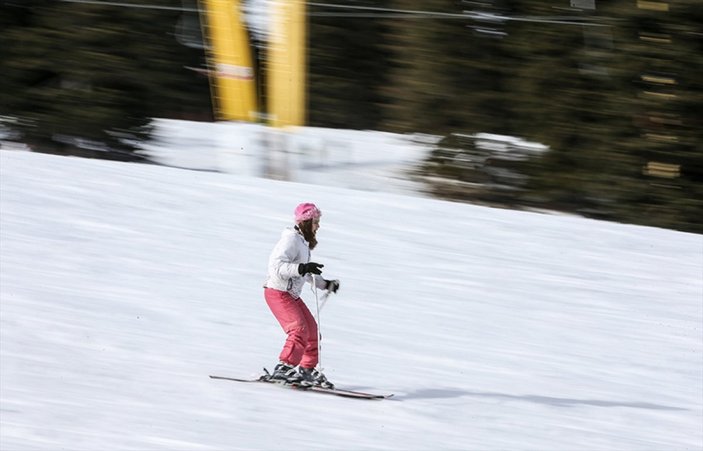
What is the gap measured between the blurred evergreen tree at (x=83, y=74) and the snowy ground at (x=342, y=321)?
4.47 feet

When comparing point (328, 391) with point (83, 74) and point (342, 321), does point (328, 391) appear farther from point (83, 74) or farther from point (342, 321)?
point (83, 74)

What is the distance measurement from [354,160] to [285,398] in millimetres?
8780

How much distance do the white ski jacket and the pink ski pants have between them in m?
0.05

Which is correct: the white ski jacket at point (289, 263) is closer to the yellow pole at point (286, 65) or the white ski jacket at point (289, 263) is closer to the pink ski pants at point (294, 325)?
the pink ski pants at point (294, 325)

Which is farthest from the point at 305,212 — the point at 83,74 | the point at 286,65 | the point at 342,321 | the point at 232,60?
the point at 232,60

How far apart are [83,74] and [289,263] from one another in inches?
311

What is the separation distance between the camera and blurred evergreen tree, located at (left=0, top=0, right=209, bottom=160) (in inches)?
588

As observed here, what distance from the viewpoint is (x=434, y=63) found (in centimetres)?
1402

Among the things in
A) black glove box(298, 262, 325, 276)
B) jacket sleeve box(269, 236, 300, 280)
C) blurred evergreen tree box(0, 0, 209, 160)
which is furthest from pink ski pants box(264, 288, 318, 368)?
blurred evergreen tree box(0, 0, 209, 160)

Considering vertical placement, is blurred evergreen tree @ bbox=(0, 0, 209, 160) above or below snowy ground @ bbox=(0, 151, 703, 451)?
above

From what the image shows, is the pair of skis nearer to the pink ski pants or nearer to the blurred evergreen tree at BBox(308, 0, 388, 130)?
the pink ski pants

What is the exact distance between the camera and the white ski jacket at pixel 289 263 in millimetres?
7820

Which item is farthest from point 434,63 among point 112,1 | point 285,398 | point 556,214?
point 285,398

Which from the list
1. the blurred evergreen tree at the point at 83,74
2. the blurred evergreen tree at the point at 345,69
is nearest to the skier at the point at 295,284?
the blurred evergreen tree at the point at 83,74
